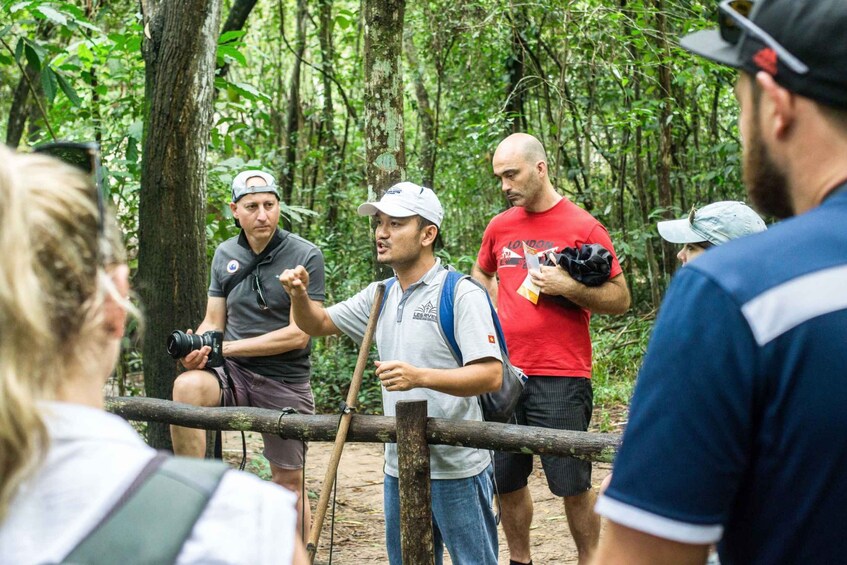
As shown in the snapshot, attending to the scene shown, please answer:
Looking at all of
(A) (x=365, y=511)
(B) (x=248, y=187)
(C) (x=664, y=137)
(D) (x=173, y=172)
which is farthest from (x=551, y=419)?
(C) (x=664, y=137)

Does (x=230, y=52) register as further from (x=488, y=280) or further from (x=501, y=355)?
(x=501, y=355)

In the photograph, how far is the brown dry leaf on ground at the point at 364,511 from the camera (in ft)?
18.7

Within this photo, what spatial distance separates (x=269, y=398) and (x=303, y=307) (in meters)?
1.29

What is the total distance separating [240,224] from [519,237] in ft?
5.23

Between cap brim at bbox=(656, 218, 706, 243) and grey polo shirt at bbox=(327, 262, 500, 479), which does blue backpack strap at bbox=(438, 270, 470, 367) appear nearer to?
grey polo shirt at bbox=(327, 262, 500, 479)

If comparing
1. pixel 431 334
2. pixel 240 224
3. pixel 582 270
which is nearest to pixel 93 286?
pixel 431 334

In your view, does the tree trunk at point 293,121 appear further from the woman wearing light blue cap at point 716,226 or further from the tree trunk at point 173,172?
the woman wearing light blue cap at point 716,226

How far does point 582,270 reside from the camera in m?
4.29

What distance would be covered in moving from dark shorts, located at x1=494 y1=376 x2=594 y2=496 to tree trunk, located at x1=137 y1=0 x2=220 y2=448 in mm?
2026

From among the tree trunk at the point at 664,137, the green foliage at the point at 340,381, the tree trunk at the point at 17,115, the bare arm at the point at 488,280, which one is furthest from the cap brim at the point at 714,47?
the tree trunk at the point at 17,115

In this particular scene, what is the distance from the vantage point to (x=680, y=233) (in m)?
3.45

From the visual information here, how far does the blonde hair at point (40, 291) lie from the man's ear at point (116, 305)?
0.02 meters

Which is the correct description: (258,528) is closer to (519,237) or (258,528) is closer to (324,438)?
(324,438)

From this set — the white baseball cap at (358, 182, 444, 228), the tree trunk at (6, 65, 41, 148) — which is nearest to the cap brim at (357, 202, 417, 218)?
A: the white baseball cap at (358, 182, 444, 228)
